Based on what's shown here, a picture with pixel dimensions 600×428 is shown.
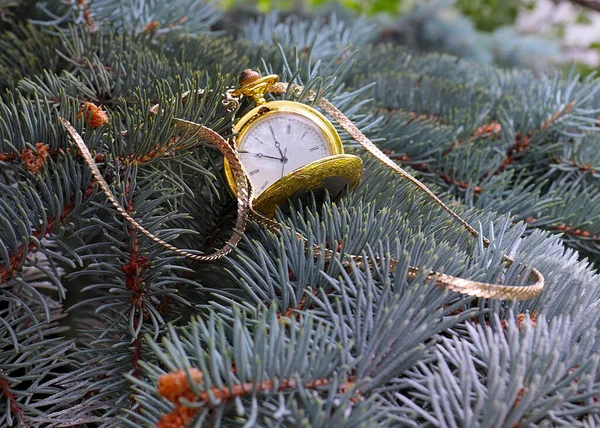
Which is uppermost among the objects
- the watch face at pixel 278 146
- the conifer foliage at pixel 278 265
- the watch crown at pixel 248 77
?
the watch crown at pixel 248 77

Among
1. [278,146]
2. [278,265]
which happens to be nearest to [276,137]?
[278,146]

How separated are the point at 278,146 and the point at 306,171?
0.21 ft

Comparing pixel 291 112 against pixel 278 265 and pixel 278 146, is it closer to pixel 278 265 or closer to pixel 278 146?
pixel 278 146

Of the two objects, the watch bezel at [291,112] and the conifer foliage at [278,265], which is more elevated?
the watch bezel at [291,112]

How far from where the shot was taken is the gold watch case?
1.26 feet

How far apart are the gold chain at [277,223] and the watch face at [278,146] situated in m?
0.02

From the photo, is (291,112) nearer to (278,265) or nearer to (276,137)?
(276,137)

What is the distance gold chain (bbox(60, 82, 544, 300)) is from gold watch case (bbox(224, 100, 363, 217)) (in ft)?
0.04

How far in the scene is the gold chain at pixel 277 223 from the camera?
0.32 metres

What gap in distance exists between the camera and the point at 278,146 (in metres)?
0.44

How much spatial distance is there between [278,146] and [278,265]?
12cm

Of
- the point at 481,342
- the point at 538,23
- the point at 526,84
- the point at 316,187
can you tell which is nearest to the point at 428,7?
the point at 526,84

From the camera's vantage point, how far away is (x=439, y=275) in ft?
1.03

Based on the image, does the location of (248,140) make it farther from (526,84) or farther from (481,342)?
(526,84)
